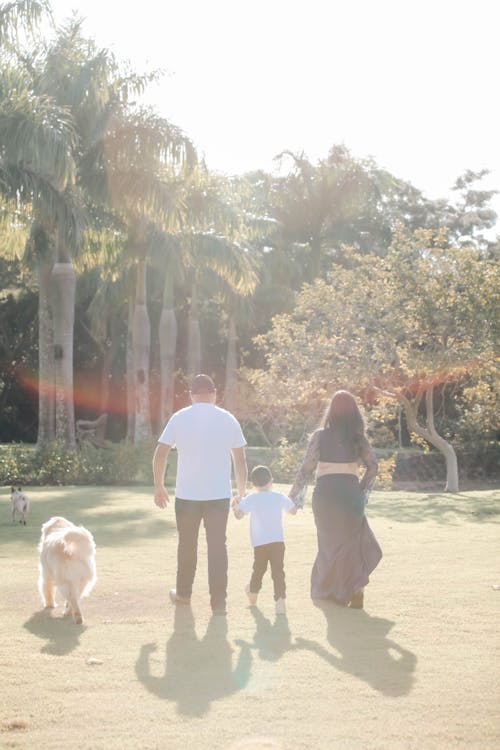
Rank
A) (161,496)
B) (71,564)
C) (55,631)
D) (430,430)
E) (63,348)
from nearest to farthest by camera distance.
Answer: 1. (55,631)
2. (71,564)
3. (161,496)
4. (430,430)
5. (63,348)

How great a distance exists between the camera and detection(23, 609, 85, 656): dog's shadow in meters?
7.22

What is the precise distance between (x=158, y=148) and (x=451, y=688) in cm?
2324

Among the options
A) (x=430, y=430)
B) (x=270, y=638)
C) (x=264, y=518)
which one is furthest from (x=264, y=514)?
(x=430, y=430)

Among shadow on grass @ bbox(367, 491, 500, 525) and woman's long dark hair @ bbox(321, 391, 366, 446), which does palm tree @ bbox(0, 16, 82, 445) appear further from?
woman's long dark hair @ bbox(321, 391, 366, 446)

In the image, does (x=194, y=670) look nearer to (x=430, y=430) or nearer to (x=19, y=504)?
(x=19, y=504)

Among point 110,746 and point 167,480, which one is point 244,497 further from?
point 167,480

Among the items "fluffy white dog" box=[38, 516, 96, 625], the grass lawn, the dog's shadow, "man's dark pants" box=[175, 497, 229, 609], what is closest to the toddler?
"man's dark pants" box=[175, 497, 229, 609]

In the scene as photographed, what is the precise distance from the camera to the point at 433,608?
349 inches

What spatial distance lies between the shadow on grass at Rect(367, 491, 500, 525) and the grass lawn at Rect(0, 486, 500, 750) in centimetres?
736

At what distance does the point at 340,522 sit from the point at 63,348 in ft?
68.4

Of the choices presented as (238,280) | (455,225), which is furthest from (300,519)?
(455,225)

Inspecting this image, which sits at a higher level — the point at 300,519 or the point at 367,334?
the point at 367,334

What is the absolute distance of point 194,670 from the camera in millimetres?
6492

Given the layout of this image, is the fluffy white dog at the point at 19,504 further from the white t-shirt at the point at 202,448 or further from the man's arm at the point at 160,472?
the white t-shirt at the point at 202,448
